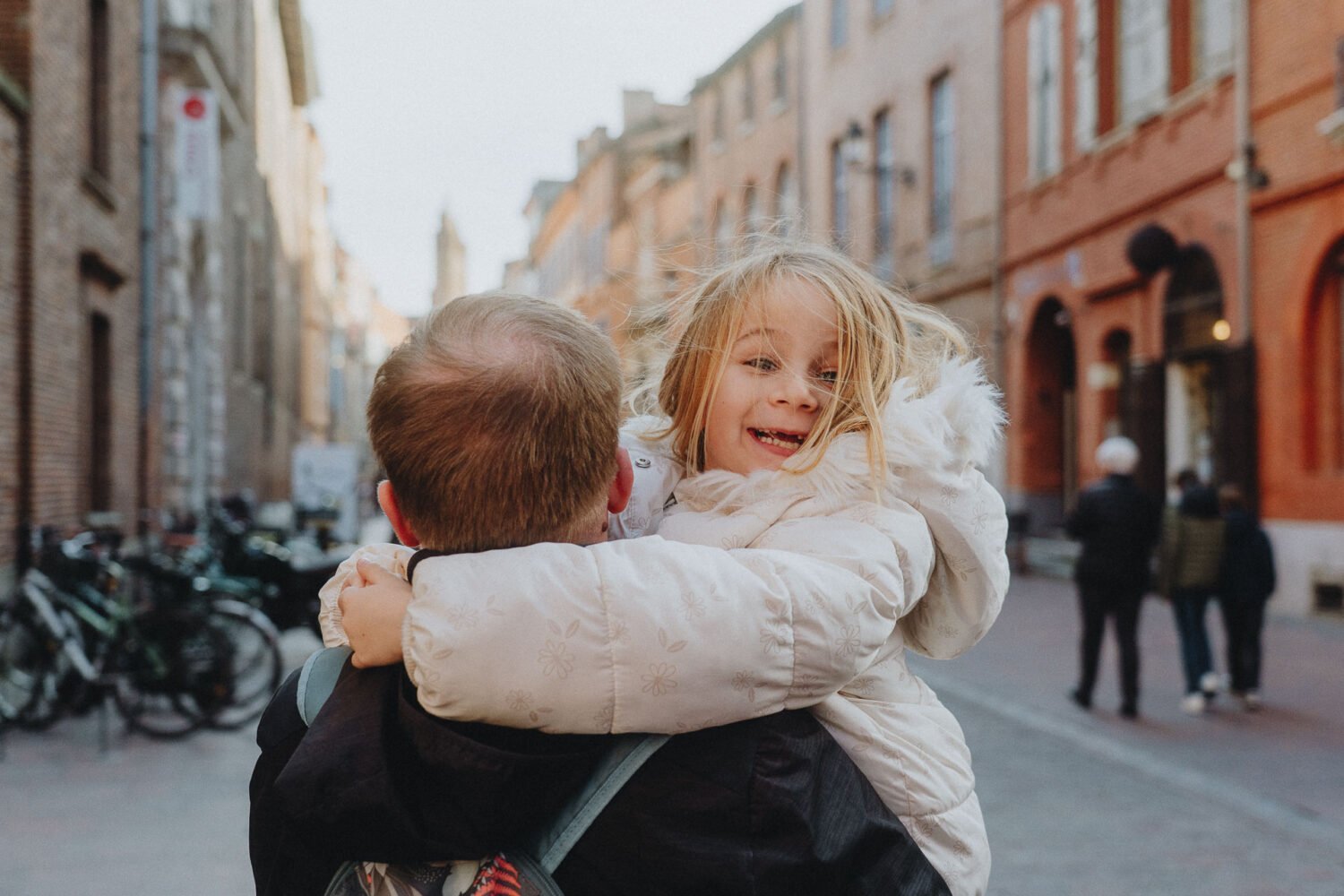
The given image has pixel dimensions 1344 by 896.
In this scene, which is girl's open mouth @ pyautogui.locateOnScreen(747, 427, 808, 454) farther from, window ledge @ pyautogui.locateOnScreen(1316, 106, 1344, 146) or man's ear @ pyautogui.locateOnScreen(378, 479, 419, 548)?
window ledge @ pyautogui.locateOnScreen(1316, 106, 1344, 146)

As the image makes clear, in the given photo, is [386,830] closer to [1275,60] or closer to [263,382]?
[1275,60]

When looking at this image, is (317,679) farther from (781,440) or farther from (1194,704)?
(1194,704)

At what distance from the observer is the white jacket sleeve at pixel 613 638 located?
120 centimetres

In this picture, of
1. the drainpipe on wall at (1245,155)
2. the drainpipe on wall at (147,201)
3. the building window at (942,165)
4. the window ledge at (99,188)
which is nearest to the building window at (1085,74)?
the drainpipe on wall at (1245,155)

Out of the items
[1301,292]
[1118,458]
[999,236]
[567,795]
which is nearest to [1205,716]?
[1118,458]

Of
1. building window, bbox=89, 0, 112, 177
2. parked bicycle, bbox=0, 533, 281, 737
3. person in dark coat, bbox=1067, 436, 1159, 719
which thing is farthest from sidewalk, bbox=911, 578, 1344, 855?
building window, bbox=89, 0, 112, 177

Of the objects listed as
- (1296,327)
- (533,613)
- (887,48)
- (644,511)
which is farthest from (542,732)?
(887,48)

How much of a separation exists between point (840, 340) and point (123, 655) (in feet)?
23.7

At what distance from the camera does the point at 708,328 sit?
1.79 m

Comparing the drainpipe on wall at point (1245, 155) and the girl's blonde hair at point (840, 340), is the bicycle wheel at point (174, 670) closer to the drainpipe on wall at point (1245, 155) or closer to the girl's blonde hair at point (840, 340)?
the girl's blonde hair at point (840, 340)

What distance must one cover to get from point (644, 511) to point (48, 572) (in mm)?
7632

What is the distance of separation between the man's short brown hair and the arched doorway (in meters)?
20.6

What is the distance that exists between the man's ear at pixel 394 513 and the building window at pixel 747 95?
114 ft

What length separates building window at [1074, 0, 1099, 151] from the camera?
1825cm
